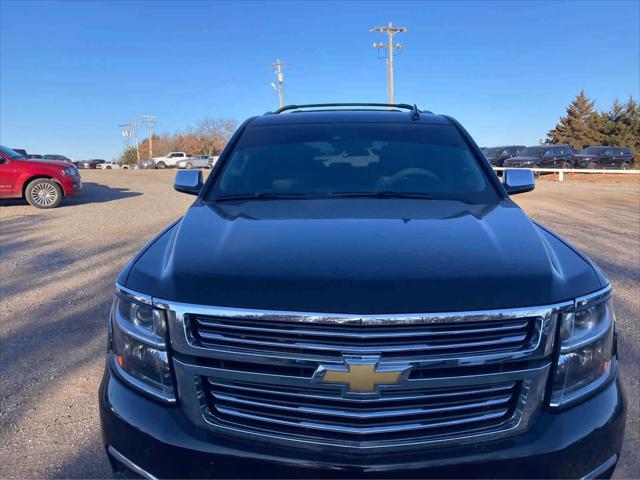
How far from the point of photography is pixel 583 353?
1891mm

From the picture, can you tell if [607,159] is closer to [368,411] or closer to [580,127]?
[580,127]

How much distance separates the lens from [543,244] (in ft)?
7.54

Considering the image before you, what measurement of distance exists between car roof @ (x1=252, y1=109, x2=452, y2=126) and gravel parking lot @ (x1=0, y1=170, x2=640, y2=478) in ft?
7.05

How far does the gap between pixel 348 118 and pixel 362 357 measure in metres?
2.44

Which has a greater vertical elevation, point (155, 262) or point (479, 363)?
point (155, 262)

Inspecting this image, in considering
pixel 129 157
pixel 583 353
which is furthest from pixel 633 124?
pixel 129 157

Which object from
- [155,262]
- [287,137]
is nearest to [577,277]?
[155,262]

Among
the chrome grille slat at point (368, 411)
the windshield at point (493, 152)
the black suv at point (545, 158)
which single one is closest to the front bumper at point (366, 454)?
the chrome grille slat at point (368, 411)

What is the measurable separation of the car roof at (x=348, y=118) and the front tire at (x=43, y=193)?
40.8 feet

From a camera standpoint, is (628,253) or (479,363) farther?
(628,253)

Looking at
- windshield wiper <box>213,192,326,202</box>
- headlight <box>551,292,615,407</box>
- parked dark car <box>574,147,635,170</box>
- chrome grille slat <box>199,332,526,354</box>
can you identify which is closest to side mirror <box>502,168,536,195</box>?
windshield wiper <box>213,192,326,202</box>

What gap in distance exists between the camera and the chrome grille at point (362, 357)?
1721mm

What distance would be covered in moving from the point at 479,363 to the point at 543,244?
779mm

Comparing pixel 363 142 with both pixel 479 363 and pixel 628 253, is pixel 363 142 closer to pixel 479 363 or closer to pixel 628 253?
pixel 479 363
